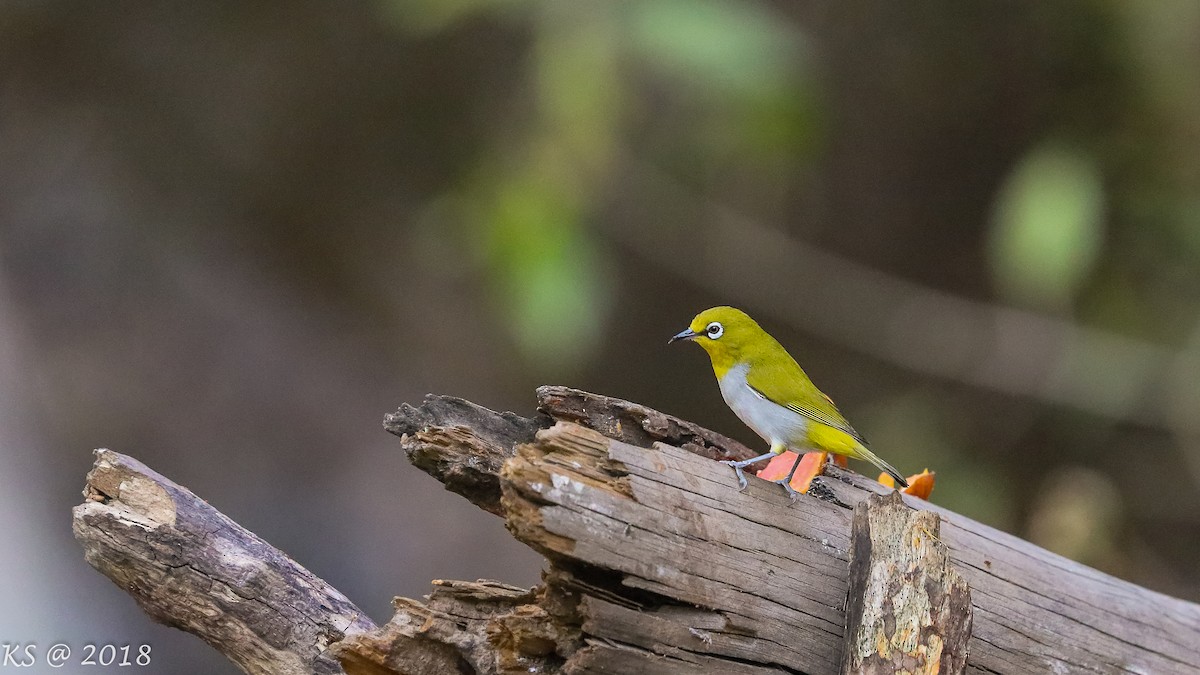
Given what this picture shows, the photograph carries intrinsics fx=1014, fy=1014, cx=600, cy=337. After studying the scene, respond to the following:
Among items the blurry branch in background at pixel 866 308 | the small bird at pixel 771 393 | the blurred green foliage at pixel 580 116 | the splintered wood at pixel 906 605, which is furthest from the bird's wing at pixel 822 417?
the blurry branch in background at pixel 866 308

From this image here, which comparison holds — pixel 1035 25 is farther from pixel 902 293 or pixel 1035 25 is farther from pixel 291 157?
pixel 291 157

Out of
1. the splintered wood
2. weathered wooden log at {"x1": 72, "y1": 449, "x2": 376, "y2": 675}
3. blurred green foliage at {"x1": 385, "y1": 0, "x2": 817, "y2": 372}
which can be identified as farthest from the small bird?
blurred green foliage at {"x1": 385, "y1": 0, "x2": 817, "y2": 372}

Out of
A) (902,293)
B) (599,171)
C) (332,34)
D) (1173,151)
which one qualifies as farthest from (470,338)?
(1173,151)

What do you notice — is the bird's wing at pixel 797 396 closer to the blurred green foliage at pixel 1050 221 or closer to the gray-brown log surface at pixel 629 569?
the gray-brown log surface at pixel 629 569

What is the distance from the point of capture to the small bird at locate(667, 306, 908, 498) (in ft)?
10.2

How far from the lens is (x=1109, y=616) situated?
330 centimetres

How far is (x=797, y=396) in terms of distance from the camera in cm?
312

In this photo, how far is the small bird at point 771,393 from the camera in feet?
10.2

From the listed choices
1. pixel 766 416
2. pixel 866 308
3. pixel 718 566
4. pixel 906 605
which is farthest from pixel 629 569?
pixel 866 308

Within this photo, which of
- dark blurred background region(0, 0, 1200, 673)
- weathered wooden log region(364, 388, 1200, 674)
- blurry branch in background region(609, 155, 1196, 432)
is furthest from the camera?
Result: blurry branch in background region(609, 155, 1196, 432)

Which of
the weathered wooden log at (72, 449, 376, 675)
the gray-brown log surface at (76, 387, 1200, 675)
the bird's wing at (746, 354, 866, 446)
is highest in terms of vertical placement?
the bird's wing at (746, 354, 866, 446)

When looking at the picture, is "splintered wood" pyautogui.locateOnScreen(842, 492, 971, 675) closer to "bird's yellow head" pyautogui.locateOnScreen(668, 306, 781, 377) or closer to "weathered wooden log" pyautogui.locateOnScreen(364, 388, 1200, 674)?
"weathered wooden log" pyautogui.locateOnScreen(364, 388, 1200, 674)

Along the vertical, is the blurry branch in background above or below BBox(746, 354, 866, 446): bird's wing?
above

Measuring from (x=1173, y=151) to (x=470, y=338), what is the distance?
526 cm
